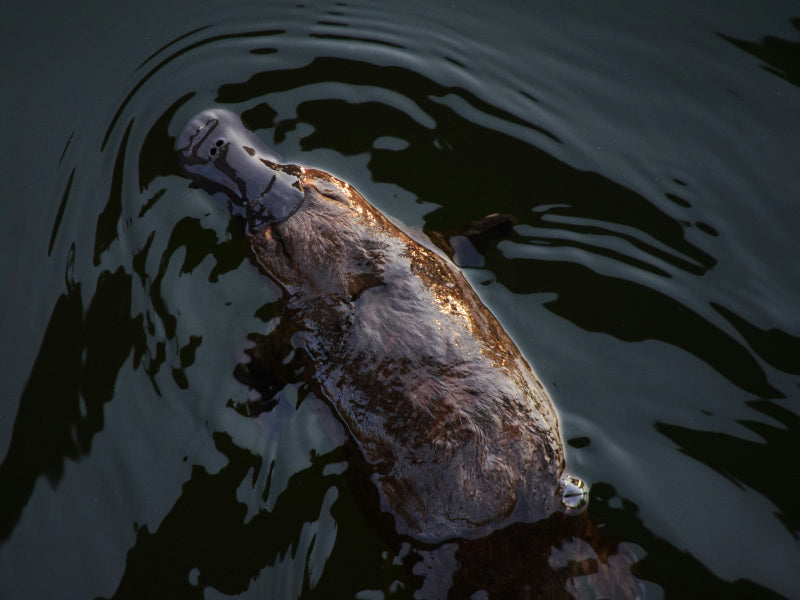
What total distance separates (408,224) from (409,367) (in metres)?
1.49

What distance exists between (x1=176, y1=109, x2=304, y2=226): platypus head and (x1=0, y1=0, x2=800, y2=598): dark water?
0.17 metres

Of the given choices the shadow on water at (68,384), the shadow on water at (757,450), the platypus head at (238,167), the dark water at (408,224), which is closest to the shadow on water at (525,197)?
the dark water at (408,224)

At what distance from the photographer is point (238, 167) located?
13.1 feet

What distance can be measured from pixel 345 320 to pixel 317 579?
1.30 m

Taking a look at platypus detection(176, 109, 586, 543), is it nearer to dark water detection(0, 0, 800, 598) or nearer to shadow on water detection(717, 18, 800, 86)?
dark water detection(0, 0, 800, 598)

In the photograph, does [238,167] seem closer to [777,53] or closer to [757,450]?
[757,450]

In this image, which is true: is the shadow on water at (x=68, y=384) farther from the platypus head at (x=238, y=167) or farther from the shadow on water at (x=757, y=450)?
the shadow on water at (x=757, y=450)

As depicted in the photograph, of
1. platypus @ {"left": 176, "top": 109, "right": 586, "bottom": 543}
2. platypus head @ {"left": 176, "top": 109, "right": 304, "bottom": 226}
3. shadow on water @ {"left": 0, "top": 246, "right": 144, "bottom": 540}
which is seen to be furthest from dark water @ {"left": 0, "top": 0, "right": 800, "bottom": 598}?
platypus @ {"left": 176, "top": 109, "right": 586, "bottom": 543}

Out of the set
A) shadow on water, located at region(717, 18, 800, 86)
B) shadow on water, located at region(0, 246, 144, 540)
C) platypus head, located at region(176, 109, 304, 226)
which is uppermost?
shadow on water, located at region(717, 18, 800, 86)

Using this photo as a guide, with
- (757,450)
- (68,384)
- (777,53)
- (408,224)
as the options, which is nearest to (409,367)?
(408,224)

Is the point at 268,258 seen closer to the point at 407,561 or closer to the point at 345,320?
the point at 345,320

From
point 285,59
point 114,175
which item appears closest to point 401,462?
point 114,175

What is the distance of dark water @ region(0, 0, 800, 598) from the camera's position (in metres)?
3.43

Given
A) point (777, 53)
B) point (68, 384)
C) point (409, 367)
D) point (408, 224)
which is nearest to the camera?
point (409, 367)
